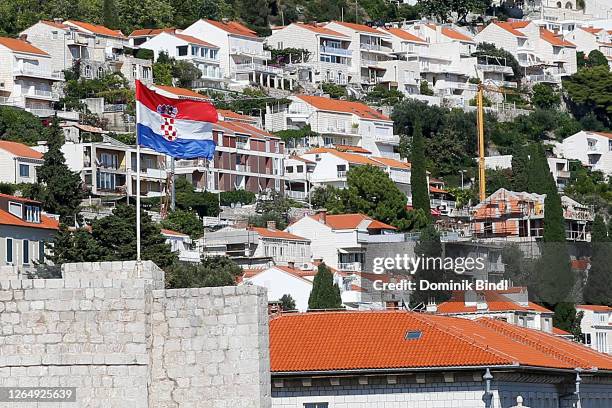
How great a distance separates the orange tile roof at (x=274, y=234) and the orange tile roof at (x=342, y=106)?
34.5 meters

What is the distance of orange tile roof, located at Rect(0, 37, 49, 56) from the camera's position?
152m

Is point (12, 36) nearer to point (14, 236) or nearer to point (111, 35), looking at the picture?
point (111, 35)

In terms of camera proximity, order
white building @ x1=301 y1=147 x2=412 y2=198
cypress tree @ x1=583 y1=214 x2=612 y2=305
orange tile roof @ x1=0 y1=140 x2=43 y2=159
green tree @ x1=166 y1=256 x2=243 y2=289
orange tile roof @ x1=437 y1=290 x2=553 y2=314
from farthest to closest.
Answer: white building @ x1=301 y1=147 x2=412 y2=198
orange tile roof @ x1=0 y1=140 x2=43 y2=159
cypress tree @ x1=583 y1=214 x2=612 y2=305
green tree @ x1=166 y1=256 x2=243 y2=289
orange tile roof @ x1=437 y1=290 x2=553 y2=314

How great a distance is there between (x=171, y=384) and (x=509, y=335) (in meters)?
26.0

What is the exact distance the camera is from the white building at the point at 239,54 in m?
174

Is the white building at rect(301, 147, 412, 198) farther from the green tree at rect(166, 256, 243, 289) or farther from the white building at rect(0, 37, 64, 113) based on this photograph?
the green tree at rect(166, 256, 243, 289)

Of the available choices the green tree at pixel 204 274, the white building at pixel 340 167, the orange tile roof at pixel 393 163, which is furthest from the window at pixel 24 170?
the orange tile roof at pixel 393 163

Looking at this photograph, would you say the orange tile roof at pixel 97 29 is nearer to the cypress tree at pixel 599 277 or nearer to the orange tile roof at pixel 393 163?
the orange tile roof at pixel 393 163

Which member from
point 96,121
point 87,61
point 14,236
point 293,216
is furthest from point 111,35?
point 14,236

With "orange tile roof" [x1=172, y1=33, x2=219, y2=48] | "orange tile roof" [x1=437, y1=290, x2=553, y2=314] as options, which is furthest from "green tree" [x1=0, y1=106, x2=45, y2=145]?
"orange tile roof" [x1=437, y1=290, x2=553, y2=314]

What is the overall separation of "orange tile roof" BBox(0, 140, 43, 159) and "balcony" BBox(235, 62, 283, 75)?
45.1 metres

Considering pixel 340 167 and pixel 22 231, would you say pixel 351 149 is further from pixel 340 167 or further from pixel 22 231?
pixel 22 231

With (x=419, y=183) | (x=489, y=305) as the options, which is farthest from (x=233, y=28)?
(x=489, y=305)

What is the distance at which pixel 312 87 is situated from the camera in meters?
180
